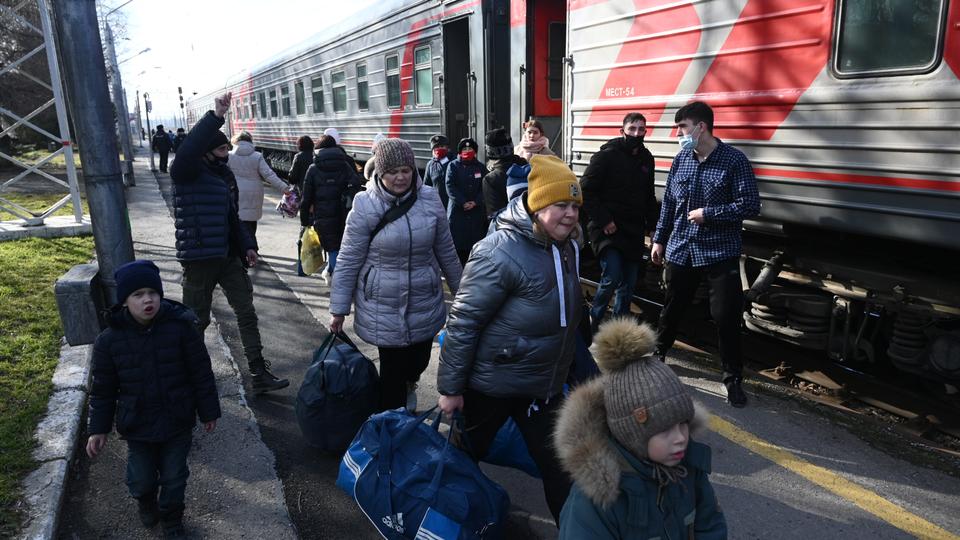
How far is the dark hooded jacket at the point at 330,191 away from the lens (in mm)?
Answer: 6328

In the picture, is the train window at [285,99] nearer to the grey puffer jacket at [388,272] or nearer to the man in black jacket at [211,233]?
the man in black jacket at [211,233]

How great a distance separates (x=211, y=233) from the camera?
168 inches

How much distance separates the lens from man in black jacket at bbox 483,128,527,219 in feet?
18.5

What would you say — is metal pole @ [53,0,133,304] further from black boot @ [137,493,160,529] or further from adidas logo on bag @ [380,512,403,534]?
adidas logo on bag @ [380,512,403,534]

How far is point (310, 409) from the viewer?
3609mm

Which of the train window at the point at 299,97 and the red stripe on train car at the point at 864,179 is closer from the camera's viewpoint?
the red stripe on train car at the point at 864,179

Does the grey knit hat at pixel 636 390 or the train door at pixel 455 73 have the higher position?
the train door at pixel 455 73

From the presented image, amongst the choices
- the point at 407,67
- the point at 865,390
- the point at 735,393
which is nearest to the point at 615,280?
the point at 735,393

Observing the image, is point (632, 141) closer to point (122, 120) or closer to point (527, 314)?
point (527, 314)

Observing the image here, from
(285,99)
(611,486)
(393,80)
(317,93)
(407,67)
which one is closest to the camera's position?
→ (611,486)

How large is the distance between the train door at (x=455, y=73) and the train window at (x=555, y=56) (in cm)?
141

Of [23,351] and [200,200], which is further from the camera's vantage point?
[23,351]

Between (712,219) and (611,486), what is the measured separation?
2811mm

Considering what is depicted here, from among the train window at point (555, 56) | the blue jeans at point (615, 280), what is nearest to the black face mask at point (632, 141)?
the blue jeans at point (615, 280)
